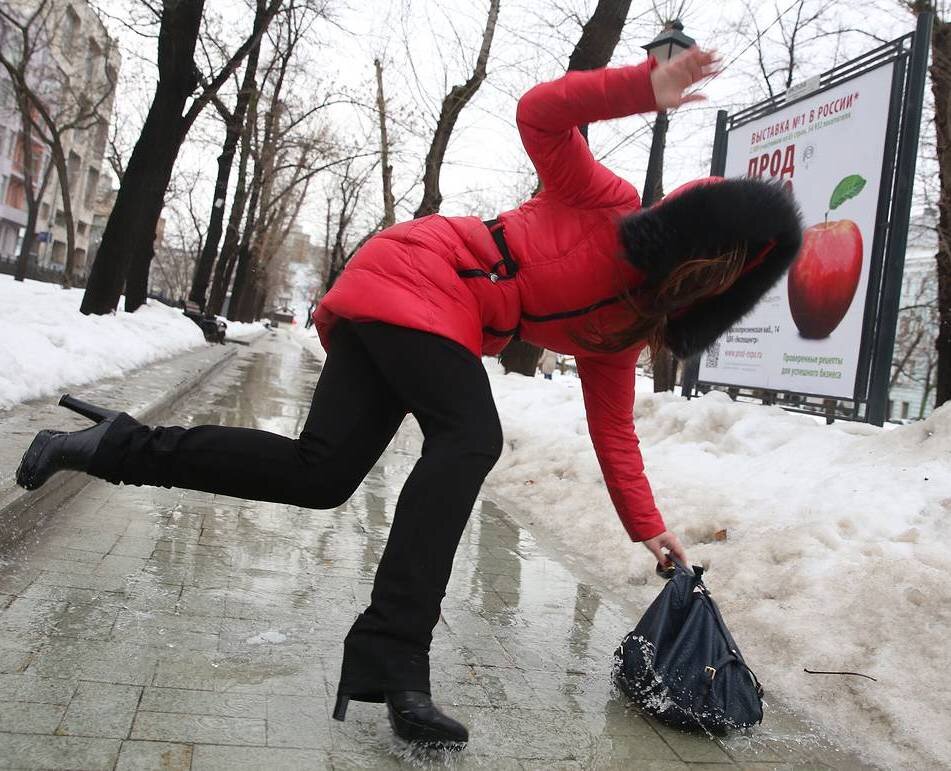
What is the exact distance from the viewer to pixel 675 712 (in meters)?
2.69

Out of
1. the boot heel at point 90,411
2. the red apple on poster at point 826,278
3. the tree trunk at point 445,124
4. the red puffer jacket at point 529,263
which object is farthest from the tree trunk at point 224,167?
the red puffer jacket at point 529,263

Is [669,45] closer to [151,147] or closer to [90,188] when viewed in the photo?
[151,147]

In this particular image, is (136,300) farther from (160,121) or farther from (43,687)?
(43,687)

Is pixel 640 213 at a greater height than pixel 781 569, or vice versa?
pixel 640 213

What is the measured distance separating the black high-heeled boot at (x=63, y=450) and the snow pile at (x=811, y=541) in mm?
2227

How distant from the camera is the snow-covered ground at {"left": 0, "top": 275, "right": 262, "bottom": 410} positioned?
20.7 feet

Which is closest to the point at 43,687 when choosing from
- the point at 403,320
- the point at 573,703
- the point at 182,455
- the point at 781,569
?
the point at 182,455

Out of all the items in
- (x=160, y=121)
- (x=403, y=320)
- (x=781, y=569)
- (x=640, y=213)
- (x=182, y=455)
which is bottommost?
(x=781, y=569)

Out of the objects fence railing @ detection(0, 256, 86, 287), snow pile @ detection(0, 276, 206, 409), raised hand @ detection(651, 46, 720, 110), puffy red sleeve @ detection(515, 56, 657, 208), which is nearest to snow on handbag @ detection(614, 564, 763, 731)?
puffy red sleeve @ detection(515, 56, 657, 208)

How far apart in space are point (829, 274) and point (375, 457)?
6325 mm

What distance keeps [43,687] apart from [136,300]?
16.6m

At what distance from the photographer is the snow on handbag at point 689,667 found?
2.66 metres

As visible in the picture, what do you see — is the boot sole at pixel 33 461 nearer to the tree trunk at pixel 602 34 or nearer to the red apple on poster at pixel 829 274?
the red apple on poster at pixel 829 274

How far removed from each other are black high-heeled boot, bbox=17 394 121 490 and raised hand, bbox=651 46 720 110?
169cm
